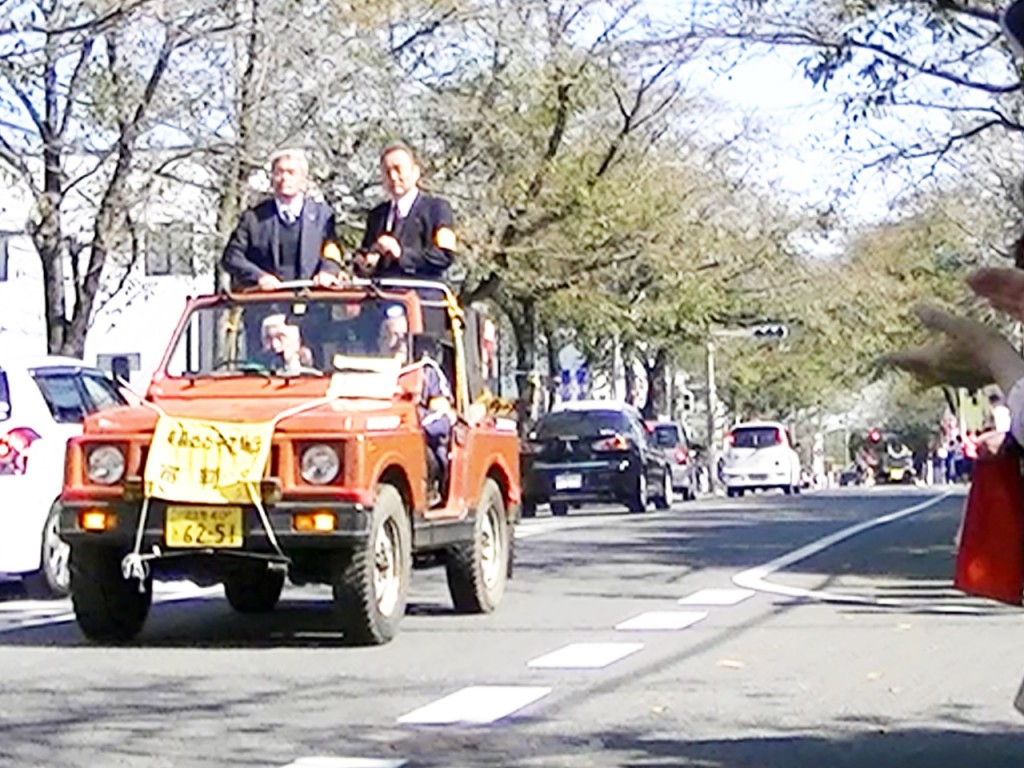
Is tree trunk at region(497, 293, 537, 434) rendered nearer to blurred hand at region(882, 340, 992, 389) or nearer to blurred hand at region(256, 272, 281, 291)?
blurred hand at region(256, 272, 281, 291)

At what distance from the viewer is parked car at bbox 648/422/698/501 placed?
4328 centimetres

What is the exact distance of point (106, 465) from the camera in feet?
40.5

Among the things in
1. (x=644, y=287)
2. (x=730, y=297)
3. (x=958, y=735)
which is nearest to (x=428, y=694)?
(x=958, y=735)

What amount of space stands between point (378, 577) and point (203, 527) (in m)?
1.01

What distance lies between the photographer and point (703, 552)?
69.6ft

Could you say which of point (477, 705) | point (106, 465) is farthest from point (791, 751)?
point (106, 465)

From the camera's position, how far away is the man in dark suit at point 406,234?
14.0 meters

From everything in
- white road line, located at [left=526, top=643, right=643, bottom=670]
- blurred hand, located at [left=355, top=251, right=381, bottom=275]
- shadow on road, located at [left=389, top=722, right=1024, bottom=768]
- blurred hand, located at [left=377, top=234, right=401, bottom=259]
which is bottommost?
shadow on road, located at [left=389, top=722, right=1024, bottom=768]

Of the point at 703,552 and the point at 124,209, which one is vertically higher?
the point at 124,209

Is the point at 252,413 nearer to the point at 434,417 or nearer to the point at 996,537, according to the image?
the point at 434,417

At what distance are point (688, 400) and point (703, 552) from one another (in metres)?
65.8

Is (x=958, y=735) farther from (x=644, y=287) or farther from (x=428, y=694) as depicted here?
(x=644, y=287)

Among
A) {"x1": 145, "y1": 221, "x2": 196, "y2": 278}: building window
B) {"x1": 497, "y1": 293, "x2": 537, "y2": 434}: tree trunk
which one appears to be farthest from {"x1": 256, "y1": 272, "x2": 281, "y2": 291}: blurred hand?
{"x1": 497, "y1": 293, "x2": 537, "y2": 434}: tree trunk

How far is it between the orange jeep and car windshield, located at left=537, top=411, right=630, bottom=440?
67.3 ft
